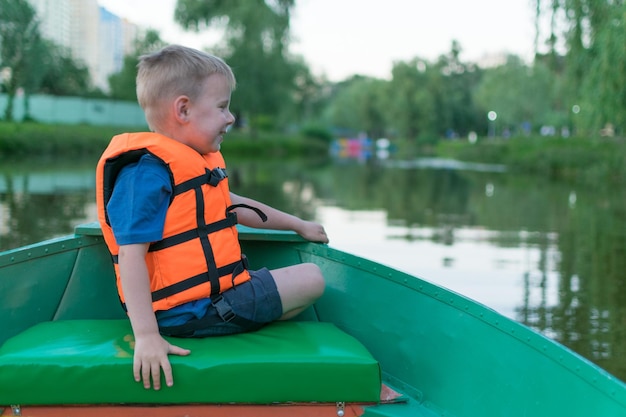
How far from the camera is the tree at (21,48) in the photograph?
29.9m

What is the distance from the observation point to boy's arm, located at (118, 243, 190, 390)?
6.37 feet

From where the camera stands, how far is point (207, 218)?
2152mm

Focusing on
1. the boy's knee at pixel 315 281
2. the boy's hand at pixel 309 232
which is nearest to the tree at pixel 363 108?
the boy's hand at pixel 309 232

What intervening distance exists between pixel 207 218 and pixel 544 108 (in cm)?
4886

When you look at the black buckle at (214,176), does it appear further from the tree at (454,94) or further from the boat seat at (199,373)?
the tree at (454,94)

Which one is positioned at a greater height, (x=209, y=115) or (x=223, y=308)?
(x=209, y=115)

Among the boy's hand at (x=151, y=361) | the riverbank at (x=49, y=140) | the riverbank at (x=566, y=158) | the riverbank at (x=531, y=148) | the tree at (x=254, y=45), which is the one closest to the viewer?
the boy's hand at (x=151, y=361)

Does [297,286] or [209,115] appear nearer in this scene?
[209,115]

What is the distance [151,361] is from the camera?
1938 mm

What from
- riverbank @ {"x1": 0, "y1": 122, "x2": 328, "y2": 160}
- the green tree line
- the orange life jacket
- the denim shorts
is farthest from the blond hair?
riverbank @ {"x1": 0, "y1": 122, "x2": 328, "y2": 160}

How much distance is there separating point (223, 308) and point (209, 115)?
548 mm

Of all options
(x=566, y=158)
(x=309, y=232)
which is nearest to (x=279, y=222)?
(x=309, y=232)

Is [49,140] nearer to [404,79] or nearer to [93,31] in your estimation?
[404,79]

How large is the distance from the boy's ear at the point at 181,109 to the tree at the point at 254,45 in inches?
1294
